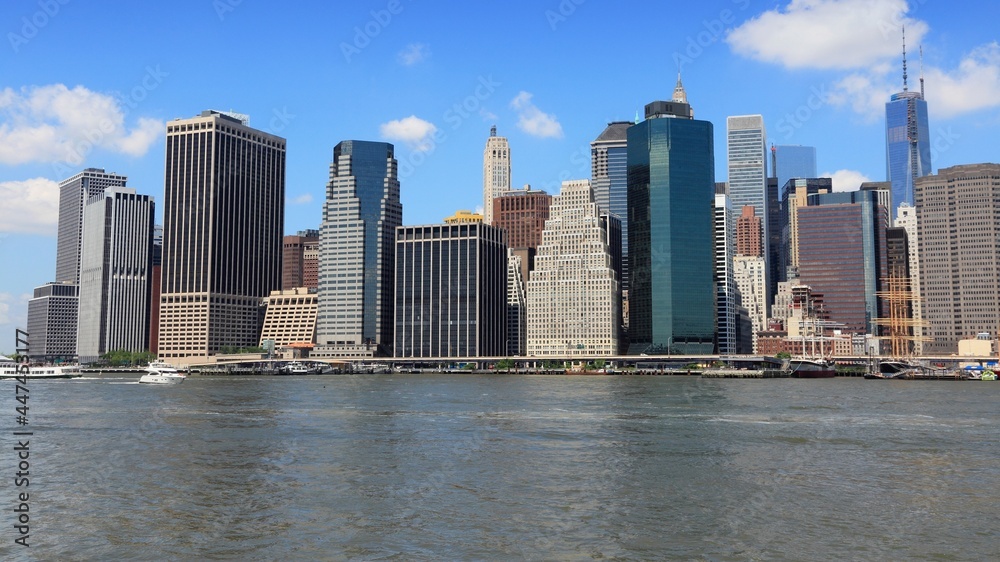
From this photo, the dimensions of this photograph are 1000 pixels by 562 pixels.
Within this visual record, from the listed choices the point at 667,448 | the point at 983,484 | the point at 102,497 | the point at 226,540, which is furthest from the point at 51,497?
the point at 983,484

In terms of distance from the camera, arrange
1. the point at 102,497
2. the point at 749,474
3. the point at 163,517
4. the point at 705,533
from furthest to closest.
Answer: the point at 749,474 → the point at 102,497 → the point at 163,517 → the point at 705,533

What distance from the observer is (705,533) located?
42438mm

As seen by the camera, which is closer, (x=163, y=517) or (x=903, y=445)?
(x=163, y=517)

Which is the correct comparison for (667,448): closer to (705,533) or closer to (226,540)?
(705,533)

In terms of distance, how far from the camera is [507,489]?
52625 mm

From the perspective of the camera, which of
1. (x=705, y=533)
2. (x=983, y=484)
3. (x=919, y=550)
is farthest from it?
(x=983, y=484)

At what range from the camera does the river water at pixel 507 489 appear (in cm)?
4009

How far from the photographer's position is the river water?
40.1 meters

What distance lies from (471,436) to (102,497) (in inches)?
1387

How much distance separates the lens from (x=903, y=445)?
74.2 metres

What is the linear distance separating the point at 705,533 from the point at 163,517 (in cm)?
2637

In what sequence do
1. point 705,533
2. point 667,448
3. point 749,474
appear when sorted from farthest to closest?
point 667,448 < point 749,474 < point 705,533

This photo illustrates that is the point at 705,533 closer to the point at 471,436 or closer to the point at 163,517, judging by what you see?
A: the point at 163,517

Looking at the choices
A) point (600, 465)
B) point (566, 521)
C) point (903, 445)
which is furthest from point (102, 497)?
point (903, 445)
